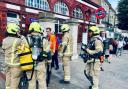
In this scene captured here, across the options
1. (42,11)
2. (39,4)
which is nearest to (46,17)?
(42,11)

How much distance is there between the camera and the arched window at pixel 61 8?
25025 mm

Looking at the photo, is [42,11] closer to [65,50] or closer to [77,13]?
[77,13]

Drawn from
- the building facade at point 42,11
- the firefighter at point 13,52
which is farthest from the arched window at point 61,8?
the firefighter at point 13,52

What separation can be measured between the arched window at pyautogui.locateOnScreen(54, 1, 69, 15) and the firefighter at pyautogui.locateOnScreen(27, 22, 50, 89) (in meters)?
19.4

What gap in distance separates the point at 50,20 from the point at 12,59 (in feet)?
14.7

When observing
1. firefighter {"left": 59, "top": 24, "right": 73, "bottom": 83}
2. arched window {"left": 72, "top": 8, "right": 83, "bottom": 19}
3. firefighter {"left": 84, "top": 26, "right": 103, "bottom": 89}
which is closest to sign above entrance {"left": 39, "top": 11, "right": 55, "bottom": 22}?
firefighter {"left": 59, "top": 24, "right": 73, "bottom": 83}

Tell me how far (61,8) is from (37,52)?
21018mm

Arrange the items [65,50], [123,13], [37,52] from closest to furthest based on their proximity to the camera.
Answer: [37,52], [65,50], [123,13]

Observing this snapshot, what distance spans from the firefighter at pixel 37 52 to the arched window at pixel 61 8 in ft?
63.5

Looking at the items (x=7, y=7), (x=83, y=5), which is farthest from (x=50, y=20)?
(x=83, y=5)

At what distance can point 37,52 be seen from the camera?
557 cm

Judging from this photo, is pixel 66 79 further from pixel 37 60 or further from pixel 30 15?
pixel 30 15

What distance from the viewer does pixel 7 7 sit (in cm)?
1822

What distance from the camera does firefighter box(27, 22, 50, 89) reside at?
5.57m
